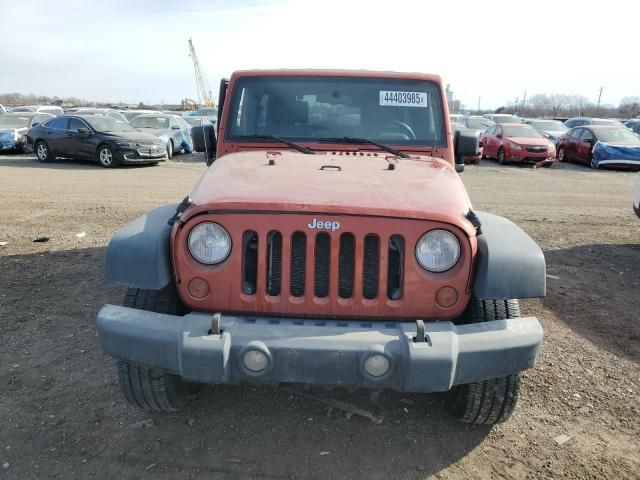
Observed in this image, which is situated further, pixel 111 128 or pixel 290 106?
pixel 111 128

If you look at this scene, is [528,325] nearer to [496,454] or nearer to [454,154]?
[496,454]

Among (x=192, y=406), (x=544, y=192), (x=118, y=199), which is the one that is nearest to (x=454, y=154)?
(x=192, y=406)

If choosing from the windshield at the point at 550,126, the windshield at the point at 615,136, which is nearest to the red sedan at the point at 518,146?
the windshield at the point at 615,136

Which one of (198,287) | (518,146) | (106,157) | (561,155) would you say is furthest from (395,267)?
(561,155)

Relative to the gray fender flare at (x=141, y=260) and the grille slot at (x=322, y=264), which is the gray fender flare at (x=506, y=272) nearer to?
the grille slot at (x=322, y=264)

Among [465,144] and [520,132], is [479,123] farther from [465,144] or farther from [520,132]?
[465,144]

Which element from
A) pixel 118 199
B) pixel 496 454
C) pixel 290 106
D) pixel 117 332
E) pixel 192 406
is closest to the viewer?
pixel 117 332

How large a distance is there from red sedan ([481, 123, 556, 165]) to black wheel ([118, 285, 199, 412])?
16329mm

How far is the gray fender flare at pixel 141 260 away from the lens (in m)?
2.70

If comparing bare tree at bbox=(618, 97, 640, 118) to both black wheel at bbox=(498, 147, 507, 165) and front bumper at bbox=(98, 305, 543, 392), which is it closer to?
black wheel at bbox=(498, 147, 507, 165)

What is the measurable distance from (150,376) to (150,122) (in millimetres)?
17340

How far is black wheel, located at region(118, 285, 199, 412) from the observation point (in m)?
2.89

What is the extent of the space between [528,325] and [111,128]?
49.3 ft

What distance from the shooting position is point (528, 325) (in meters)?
2.63
